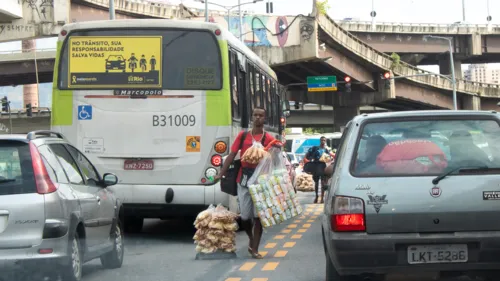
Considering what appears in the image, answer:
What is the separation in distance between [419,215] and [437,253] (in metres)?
0.33

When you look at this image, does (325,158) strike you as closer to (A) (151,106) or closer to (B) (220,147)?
(B) (220,147)

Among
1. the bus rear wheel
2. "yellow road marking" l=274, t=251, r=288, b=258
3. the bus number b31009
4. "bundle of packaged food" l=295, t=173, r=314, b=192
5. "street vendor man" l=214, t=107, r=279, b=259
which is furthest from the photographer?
"bundle of packaged food" l=295, t=173, r=314, b=192

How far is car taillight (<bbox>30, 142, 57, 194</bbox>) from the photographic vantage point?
7473mm

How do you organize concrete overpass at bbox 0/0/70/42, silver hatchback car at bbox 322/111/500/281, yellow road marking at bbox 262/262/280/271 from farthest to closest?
1. concrete overpass at bbox 0/0/70/42
2. yellow road marking at bbox 262/262/280/271
3. silver hatchback car at bbox 322/111/500/281

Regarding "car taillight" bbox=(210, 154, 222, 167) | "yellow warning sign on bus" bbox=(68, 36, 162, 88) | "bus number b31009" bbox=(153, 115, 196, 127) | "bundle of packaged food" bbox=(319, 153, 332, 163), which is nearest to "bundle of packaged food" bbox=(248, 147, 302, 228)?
"car taillight" bbox=(210, 154, 222, 167)

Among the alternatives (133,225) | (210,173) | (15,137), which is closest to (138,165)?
(210,173)

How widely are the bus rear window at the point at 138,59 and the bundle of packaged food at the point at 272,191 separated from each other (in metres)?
2.43

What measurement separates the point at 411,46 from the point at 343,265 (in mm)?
70542

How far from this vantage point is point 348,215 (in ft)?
21.2

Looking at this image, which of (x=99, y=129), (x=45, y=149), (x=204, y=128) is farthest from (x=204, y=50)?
(x=45, y=149)

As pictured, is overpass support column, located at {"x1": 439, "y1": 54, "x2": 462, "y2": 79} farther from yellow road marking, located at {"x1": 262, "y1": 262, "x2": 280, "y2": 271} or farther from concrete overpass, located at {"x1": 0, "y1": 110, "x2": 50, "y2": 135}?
yellow road marking, located at {"x1": 262, "y1": 262, "x2": 280, "y2": 271}

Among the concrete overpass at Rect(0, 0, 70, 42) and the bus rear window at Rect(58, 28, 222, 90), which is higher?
the concrete overpass at Rect(0, 0, 70, 42)

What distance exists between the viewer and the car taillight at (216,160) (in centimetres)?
1245

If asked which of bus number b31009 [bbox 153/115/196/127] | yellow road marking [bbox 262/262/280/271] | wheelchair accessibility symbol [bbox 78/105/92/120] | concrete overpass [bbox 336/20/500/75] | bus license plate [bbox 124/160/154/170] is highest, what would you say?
concrete overpass [bbox 336/20/500/75]
